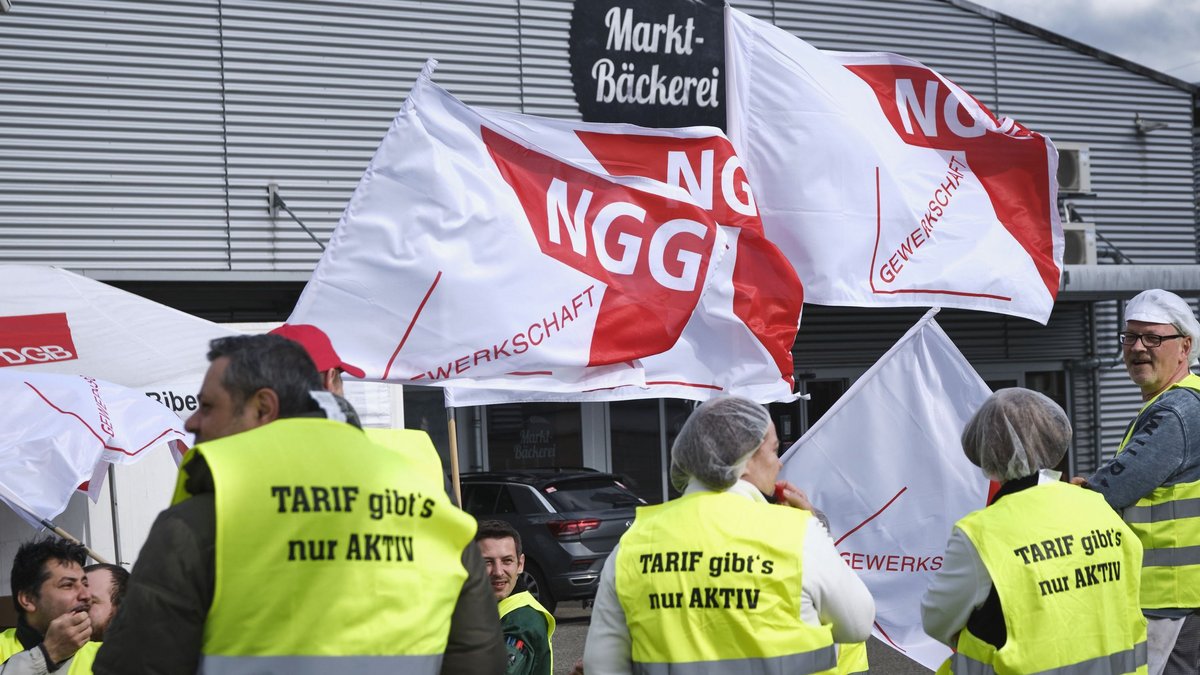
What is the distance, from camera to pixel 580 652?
36.9 ft

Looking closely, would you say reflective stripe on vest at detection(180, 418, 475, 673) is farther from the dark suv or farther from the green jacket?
the dark suv

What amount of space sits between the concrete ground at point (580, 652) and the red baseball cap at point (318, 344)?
20.2 feet

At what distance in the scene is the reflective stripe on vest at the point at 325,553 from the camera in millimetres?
2543

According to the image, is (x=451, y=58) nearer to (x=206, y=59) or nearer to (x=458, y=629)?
(x=206, y=59)

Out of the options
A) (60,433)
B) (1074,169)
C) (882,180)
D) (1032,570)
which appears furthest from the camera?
(1074,169)

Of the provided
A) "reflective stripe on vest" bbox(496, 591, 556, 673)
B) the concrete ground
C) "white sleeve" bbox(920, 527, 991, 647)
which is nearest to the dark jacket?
"white sleeve" bbox(920, 527, 991, 647)

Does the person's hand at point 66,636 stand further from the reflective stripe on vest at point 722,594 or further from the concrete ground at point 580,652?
the concrete ground at point 580,652

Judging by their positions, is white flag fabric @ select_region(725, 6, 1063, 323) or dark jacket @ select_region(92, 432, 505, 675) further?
white flag fabric @ select_region(725, 6, 1063, 323)

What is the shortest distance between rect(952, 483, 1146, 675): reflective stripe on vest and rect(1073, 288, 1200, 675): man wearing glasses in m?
0.92

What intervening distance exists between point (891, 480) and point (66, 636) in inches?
121

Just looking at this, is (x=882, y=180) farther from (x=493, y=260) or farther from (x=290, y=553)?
(x=290, y=553)

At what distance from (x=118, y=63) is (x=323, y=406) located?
14563 mm

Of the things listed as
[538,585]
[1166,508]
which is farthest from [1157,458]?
[538,585]

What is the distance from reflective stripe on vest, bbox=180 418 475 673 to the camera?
2.54 m
